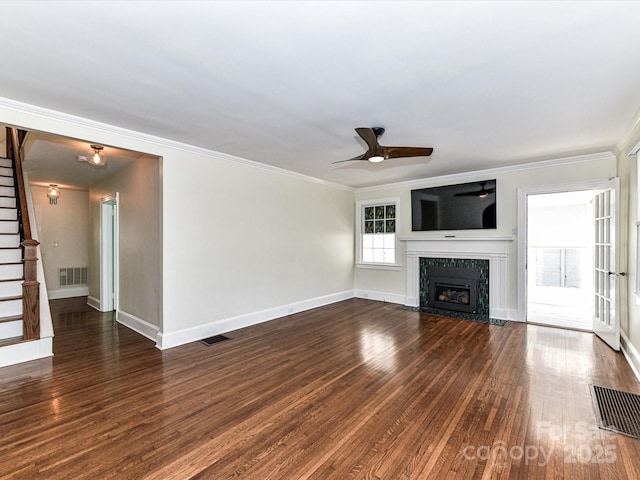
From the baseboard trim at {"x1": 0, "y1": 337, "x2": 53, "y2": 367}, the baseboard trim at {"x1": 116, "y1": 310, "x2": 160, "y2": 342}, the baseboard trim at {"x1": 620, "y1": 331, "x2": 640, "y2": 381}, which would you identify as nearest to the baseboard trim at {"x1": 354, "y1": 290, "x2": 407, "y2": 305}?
the baseboard trim at {"x1": 620, "y1": 331, "x2": 640, "y2": 381}

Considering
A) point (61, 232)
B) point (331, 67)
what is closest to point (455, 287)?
point (331, 67)

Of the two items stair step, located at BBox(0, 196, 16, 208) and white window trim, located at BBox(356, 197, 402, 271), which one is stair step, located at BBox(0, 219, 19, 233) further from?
white window trim, located at BBox(356, 197, 402, 271)

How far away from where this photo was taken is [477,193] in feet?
17.7

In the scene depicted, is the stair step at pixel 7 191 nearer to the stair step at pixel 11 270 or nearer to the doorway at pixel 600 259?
the stair step at pixel 11 270

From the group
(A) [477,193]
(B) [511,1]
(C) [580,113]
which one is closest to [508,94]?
(C) [580,113]

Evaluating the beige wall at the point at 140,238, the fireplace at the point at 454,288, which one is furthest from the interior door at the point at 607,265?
the beige wall at the point at 140,238

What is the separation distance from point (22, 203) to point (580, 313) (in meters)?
8.76

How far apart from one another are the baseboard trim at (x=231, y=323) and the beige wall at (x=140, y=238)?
0.94 ft

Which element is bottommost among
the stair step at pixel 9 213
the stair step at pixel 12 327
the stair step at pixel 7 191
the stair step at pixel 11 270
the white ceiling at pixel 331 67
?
the stair step at pixel 12 327

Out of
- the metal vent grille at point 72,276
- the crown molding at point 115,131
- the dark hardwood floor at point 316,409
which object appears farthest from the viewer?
the metal vent grille at point 72,276

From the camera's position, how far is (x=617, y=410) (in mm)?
2422

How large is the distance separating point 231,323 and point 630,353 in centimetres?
484

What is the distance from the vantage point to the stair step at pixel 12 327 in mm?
3359

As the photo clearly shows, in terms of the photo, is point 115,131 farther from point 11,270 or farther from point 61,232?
point 61,232
